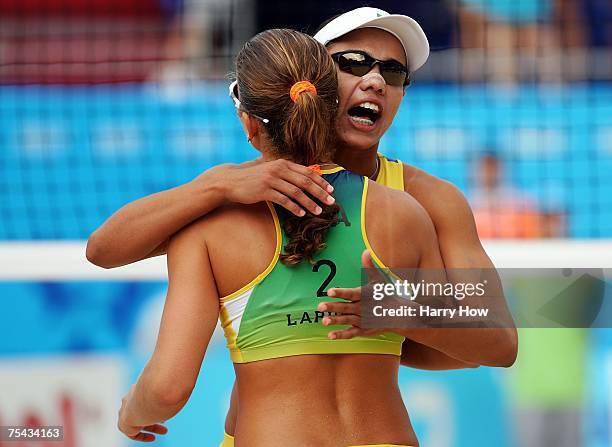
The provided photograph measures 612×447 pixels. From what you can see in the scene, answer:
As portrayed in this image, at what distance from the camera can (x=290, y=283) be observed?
213 cm

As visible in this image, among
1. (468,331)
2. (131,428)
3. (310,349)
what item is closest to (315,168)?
(310,349)

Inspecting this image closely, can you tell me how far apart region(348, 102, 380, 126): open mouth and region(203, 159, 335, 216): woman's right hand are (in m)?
0.49

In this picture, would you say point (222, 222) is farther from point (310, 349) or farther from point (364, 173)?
point (364, 173)

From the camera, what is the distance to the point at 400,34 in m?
2.70

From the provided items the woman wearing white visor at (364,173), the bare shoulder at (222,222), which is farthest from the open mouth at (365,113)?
the bare shoulder at (222,222)

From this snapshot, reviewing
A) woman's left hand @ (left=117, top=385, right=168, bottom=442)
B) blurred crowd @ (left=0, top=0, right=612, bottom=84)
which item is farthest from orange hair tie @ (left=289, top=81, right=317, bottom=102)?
blurred crowd @ (left=0, top=0, right=612, bottom=84)

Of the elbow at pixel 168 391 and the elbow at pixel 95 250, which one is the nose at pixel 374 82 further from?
the elbow at pixel 168 391

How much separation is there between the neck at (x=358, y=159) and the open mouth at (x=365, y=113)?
0.28 feet

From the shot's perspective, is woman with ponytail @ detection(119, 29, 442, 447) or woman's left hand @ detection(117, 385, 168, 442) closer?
woman with ponytail @ detection(119, 29, 442, 447)

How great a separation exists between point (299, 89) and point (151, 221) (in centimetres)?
43

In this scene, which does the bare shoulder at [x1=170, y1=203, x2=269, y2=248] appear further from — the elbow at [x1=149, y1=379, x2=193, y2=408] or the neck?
the neck

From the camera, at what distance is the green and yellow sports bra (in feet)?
6.98

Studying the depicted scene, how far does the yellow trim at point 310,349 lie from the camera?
213cm

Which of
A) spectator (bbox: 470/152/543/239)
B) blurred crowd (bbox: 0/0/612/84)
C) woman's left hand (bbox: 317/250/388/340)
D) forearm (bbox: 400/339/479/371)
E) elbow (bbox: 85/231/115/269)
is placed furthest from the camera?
blurred crowd (bbox: 0/0/612/84)
